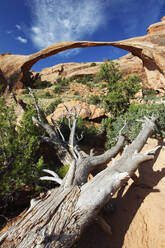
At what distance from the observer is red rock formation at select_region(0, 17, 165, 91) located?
10.7 m

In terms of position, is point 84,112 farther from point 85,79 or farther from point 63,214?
point 85,79

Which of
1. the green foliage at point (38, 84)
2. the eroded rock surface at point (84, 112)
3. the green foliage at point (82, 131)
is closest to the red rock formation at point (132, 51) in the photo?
the eroded rock surface at point (84, 112)

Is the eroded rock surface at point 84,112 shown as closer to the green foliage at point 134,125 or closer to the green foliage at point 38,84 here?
the green foliage at point 134,125

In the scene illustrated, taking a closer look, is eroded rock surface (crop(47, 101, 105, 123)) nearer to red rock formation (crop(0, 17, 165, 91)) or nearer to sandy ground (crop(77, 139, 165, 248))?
sandy ground (crop(77, 139, 165, 248))

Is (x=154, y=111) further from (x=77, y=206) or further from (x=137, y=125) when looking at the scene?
(x=77, y=206)

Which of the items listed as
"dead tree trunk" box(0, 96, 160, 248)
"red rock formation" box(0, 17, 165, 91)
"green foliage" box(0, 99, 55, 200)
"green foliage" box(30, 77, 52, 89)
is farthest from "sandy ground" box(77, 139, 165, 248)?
"green foliage" box(30, 77, 52, 89)

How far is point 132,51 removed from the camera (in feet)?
39.3

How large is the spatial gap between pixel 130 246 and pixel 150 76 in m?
15.1

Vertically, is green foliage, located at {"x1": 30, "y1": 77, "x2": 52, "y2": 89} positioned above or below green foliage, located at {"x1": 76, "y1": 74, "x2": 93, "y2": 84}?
above

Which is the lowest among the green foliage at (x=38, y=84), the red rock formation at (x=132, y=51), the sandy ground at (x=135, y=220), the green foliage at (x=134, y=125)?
the sandy ground at (x=135, y=220)

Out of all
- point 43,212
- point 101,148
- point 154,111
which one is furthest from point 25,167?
point 154,111

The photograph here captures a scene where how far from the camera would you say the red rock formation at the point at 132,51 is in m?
10.7

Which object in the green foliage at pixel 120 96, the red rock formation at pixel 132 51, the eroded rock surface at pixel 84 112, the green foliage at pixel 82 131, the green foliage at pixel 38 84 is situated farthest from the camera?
the green foliage at pixel 38 84

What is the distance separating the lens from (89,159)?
4070 mm
